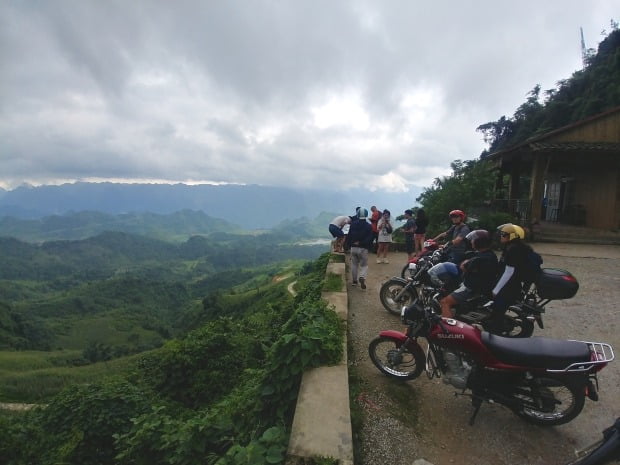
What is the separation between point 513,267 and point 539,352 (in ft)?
4.43

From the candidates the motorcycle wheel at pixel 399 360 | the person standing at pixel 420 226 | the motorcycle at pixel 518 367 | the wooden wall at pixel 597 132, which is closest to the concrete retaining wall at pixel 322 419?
the motorcycle wheel at pixel 399 360

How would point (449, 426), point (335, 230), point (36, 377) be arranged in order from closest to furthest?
1. point (449, 426)
2. point (335, 230)
3. point (36, 377)

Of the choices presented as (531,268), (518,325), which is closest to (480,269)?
(531,268)

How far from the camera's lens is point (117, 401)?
23.0 feet

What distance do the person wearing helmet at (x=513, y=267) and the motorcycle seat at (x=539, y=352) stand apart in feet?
3.50

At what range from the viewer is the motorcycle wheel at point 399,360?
4055 mm

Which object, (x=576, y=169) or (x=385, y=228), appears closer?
(x=385, y=228)

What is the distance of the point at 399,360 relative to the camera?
13.5ft

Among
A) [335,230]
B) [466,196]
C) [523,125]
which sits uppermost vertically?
[523,125]

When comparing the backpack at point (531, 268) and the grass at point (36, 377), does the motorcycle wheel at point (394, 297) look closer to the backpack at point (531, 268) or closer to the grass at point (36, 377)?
the backpack at point (531, 268)

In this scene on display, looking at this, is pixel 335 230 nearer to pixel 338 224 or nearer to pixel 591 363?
pixel 338 224

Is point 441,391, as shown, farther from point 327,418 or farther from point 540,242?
point 540,242

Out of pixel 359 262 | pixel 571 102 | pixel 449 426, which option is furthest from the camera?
pixel 571 102

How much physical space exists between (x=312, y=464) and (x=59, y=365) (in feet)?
184
